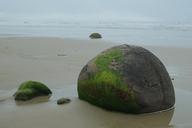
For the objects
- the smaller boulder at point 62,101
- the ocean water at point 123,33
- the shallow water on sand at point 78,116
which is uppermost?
the ocean water at point 123,33

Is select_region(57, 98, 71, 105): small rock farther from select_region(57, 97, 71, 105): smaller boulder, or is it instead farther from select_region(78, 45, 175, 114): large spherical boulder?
select_region(78, 45, 175, 114): large spherical boulder

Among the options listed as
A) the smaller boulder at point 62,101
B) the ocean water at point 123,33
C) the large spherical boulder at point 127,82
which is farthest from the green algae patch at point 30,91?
the ocean water at point 123,33

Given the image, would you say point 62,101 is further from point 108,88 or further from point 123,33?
point 123,33

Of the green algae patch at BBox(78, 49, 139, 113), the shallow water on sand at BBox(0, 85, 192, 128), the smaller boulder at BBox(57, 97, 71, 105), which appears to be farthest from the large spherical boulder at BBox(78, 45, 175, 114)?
the smaller boulder at BBox(57, 97, 71, 105)

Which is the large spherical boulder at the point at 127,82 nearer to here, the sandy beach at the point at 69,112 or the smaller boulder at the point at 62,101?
the sandy beach at the point at 69,112

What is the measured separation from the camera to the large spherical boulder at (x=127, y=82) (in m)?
5.85

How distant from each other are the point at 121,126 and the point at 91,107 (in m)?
1.01

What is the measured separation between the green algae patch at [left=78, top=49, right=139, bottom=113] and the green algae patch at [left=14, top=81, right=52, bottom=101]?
2.92ft

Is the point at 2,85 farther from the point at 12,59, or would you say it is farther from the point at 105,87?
the point at 12,59

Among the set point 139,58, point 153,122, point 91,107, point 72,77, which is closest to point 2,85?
point 72,77

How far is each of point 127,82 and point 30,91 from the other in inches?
74.1

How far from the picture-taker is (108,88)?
592cm

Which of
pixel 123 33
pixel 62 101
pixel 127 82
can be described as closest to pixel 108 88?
pixel 127 82

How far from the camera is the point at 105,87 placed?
5957 millimetres
